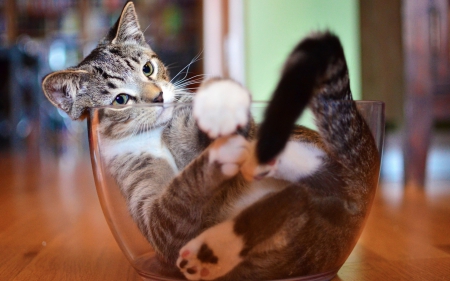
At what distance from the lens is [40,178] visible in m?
1.90

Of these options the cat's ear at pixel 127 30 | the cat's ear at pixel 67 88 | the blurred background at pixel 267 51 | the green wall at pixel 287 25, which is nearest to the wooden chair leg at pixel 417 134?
the blurred background at pixel 267 51

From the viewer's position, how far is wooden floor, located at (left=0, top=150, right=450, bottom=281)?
0.55 metres

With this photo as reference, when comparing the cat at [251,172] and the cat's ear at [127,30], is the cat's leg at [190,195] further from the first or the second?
the cat's ear at [127,30]

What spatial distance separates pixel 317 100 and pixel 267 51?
73.6 inches

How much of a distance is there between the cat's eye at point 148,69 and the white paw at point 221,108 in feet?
1.02

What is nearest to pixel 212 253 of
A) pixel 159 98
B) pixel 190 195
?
pixel 190 195

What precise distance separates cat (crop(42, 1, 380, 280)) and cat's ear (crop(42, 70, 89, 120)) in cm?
22

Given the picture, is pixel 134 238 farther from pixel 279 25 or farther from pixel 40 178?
pixel 279 25

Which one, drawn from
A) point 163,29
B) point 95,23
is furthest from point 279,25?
point 95,23

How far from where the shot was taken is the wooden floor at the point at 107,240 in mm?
549

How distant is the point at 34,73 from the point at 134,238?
408 cm

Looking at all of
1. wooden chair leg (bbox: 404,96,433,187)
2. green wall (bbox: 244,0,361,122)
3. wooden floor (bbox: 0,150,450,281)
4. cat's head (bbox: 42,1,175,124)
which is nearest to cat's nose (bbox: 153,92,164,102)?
cat's head (bbox: 42,1,175,124)

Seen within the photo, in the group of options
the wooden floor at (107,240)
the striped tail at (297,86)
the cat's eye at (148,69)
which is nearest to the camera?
the striped tail at (297,86)

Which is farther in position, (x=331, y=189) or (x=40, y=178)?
(x=40, y=178)
